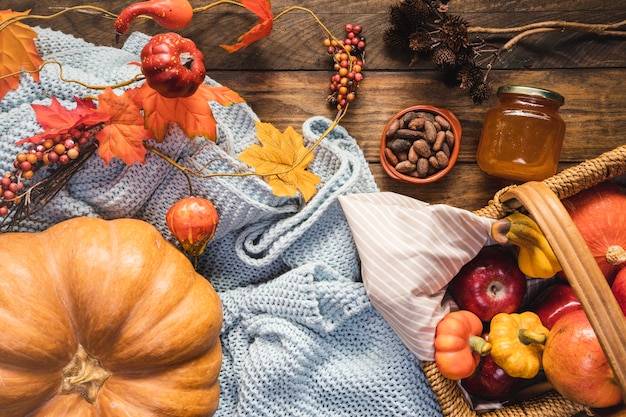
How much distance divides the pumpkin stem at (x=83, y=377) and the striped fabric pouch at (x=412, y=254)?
562 millimetres

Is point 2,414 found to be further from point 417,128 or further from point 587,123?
point 587,123

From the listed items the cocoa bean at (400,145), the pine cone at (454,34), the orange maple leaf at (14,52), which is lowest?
the cocoa bean at (400,145)

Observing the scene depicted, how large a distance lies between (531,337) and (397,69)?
26.8 inches

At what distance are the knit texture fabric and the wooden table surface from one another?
0.30ft

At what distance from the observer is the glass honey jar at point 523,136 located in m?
1.24

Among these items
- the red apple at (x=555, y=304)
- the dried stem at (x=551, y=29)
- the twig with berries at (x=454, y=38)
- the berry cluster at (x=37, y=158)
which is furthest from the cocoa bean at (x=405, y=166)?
the berry cluster at (x=37, y=158)

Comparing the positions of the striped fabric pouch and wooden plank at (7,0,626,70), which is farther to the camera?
wooden plank at (7,0,626,70)

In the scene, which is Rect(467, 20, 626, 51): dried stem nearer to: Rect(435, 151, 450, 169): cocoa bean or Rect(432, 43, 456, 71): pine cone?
Rect(432, 43, 456, 71): pine cone

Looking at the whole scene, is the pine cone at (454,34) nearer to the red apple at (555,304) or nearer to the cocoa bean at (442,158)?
the cocoa bean at (442,158)

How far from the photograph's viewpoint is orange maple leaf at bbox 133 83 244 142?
3.79 ft

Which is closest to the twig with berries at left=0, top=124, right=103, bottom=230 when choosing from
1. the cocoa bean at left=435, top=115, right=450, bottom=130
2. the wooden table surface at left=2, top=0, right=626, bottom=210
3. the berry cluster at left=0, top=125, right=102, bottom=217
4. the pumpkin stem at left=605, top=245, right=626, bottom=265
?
the berry cluster at left=0, top=125, right=102, bottom=217

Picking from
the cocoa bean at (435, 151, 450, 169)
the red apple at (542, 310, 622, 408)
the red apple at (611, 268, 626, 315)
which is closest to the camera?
the red apple at (542, 310, 622, 408)

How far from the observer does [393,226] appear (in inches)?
47.7

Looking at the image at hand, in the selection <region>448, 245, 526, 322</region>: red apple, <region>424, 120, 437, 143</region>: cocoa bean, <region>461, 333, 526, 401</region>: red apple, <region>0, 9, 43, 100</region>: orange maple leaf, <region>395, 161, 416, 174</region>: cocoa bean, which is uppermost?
<region>0, 9, 43, 100</region>: orange maple leaf
